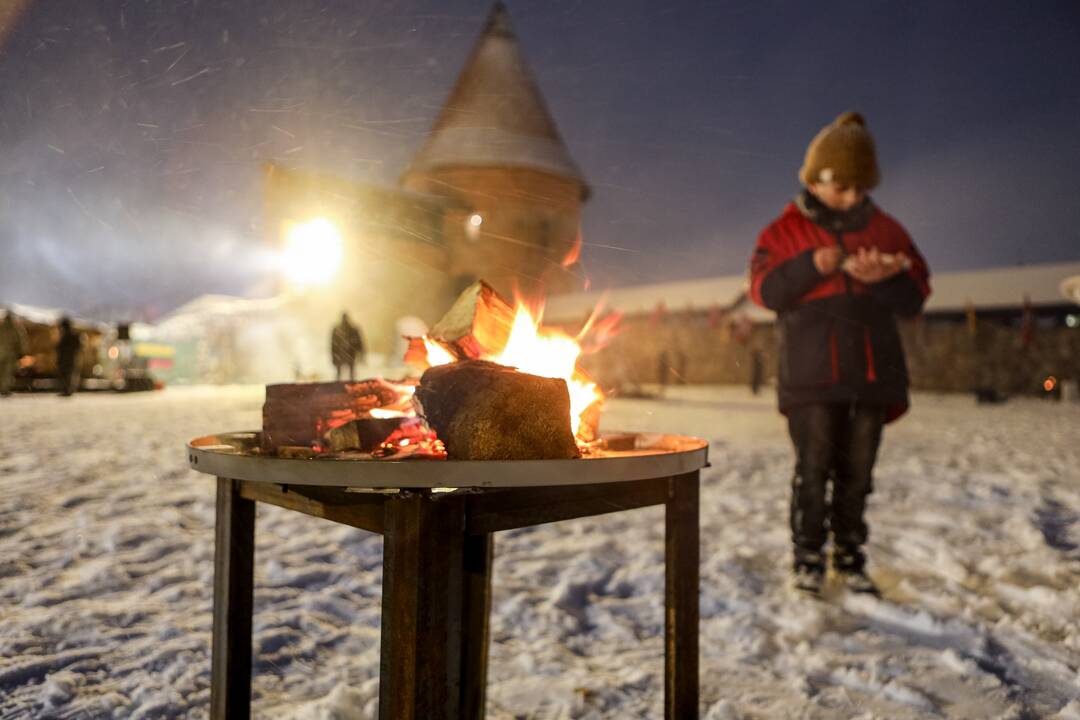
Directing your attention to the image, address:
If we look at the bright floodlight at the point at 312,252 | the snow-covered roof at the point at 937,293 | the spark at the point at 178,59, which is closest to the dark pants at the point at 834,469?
the spark at the point at 178,59

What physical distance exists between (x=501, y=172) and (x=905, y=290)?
26.3m

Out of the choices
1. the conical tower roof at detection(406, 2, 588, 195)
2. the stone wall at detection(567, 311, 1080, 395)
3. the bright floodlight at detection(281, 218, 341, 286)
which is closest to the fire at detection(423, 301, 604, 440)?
the stone wall at detection(567, 311, 1080, 395)

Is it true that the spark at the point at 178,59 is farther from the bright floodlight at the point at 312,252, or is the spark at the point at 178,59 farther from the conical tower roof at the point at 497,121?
the conical tower roof at the point at 497,121

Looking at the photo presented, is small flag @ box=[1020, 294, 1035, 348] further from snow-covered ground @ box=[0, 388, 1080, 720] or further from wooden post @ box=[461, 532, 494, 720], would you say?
wooden post @ box=[461, 532, 494, 720]

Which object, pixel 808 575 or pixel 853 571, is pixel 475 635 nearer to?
pixel 808 575

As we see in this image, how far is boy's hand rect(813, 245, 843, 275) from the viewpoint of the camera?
8.72ft

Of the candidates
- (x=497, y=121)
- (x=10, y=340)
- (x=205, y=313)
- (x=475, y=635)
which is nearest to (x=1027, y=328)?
(x=497, y=121)

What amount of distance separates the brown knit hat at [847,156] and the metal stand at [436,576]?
2046 millimetres

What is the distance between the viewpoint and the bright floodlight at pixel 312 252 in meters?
24.1

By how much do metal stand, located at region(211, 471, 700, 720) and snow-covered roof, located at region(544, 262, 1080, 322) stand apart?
1597 cm

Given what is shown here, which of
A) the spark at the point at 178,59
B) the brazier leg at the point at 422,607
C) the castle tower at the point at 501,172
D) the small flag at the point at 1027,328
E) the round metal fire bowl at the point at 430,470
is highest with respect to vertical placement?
the castle tower at the point at 501,172

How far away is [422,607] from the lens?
1.04m

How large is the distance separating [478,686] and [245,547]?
0.70 m

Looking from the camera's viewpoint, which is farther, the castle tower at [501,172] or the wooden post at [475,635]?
the castle tower at [501,172]
